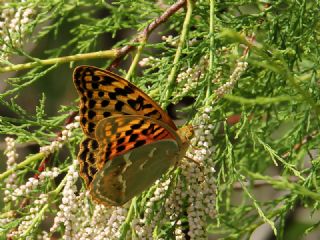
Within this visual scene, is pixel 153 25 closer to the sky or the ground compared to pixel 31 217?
closer to the sky

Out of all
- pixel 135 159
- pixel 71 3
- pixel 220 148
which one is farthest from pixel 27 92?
pixel 135 159

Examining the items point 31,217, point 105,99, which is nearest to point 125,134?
point 105,99

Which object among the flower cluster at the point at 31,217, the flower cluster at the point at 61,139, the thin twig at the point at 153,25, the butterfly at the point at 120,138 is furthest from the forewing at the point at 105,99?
the thin twig at the point at 153,25

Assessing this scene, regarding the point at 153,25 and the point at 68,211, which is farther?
the point at 153,25

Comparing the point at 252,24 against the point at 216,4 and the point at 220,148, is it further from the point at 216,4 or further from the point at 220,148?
the point at 220,148

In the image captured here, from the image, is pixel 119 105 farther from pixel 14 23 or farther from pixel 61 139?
pixel 14 23

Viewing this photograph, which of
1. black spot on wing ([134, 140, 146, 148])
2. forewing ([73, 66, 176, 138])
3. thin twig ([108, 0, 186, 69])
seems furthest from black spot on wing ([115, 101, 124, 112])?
thin twig ([108, 0, 186, 69])
